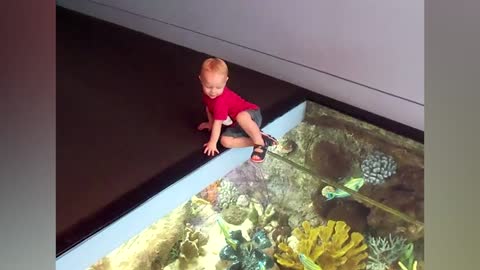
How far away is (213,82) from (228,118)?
0.09 meters

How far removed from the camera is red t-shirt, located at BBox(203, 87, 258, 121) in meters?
0.99

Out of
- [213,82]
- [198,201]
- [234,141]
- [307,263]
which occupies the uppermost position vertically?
[213,82]

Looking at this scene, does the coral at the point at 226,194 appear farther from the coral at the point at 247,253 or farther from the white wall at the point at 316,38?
the white wall at the point at 316,38

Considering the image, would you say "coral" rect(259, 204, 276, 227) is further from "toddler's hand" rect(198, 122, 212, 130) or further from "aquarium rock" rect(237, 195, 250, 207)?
"toddler's hand" rect(198, 122, 212, 130)

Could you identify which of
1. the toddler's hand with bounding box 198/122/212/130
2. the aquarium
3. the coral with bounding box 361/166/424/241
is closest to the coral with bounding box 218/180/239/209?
the aquarium

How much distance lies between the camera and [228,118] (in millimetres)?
1028

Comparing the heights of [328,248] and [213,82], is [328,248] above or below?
below

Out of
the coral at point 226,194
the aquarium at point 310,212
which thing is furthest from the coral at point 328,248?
the coral at point 226,194

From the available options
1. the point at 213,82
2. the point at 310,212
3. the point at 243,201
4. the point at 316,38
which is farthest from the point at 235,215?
the point at 316,38

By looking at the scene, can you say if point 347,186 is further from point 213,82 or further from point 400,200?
point 213,82

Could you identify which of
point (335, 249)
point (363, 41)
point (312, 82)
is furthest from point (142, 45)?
point (335, 249)

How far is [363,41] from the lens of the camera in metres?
1.09
